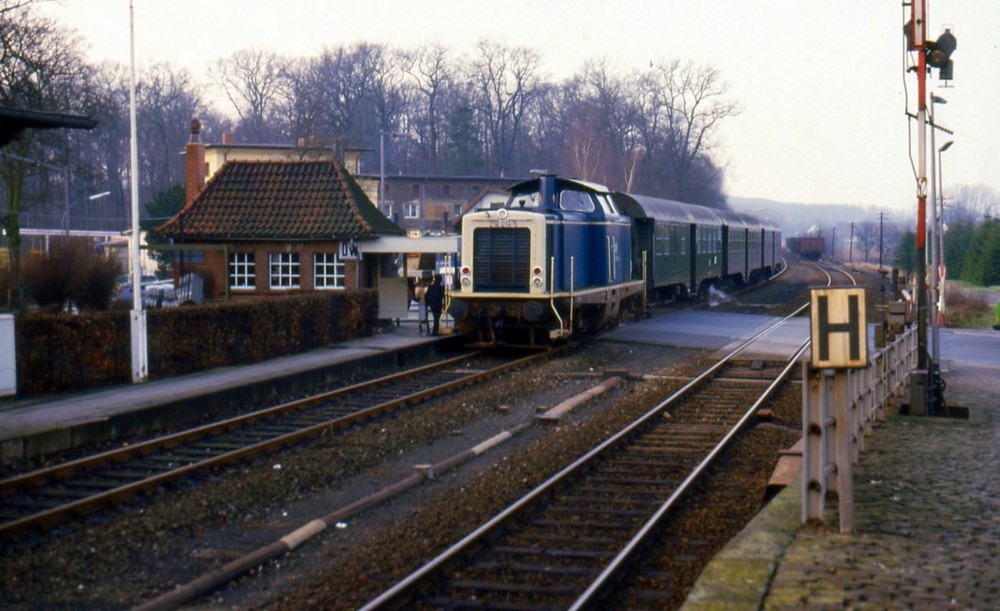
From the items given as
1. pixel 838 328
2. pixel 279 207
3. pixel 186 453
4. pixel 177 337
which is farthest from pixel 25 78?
pixel 838 328

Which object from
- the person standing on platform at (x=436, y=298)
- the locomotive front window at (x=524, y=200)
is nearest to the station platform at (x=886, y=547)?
the locomotive front window at (x=524, y=200)

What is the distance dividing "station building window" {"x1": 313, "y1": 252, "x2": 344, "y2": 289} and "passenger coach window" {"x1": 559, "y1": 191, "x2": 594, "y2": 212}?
703 centimetres

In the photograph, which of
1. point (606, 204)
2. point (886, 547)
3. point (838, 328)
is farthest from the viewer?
point (606, 204)

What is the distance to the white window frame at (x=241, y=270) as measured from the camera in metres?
28.2

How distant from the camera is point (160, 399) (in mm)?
15633

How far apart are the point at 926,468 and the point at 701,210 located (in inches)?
1149

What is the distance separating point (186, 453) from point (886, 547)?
27.0 feet

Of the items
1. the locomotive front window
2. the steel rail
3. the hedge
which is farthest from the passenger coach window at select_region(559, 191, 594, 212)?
the steel rail

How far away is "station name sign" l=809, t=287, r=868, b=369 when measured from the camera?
785cm

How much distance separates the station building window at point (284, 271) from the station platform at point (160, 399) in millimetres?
5433

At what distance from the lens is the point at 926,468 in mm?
10805

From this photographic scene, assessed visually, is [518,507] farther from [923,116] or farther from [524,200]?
[524,200]

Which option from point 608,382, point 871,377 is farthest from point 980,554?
point 608,382

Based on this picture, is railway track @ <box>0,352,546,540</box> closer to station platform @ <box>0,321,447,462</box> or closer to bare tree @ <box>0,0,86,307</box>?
station platform @ <box>0,321,447,462</box>
